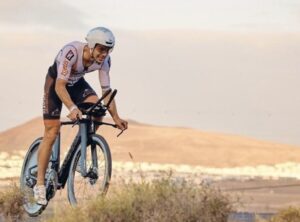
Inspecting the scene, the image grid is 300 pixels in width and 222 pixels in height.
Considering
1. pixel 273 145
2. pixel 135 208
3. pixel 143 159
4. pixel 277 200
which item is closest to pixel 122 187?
pixel 135 208

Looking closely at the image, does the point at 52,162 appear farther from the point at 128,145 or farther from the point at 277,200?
the point at 128,145

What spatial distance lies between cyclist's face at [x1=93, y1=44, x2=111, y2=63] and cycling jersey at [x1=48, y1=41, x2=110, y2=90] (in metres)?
0.20

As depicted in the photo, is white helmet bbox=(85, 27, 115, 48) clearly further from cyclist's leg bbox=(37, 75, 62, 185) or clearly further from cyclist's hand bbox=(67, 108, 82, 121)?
cyclist's leg bbox=(37, 75, 62, 185)

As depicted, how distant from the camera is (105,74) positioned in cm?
1672

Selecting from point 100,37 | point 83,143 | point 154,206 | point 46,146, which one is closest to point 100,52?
point 100,37

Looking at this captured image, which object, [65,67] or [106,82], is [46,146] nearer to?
[106,82]

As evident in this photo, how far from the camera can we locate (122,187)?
15.1m

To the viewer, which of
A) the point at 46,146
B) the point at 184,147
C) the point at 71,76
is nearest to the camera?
the point at 71,76

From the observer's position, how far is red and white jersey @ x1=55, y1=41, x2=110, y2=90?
641 inches

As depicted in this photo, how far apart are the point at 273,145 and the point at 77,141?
9035 centimetres

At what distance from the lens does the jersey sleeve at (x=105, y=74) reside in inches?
655

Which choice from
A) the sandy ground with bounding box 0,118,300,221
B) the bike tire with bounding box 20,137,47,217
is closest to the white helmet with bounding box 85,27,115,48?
the bike tire with bounding box 20,137,47,217

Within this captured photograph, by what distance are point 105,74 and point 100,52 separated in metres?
0.62

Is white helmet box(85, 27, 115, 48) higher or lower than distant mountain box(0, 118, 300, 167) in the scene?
lower
